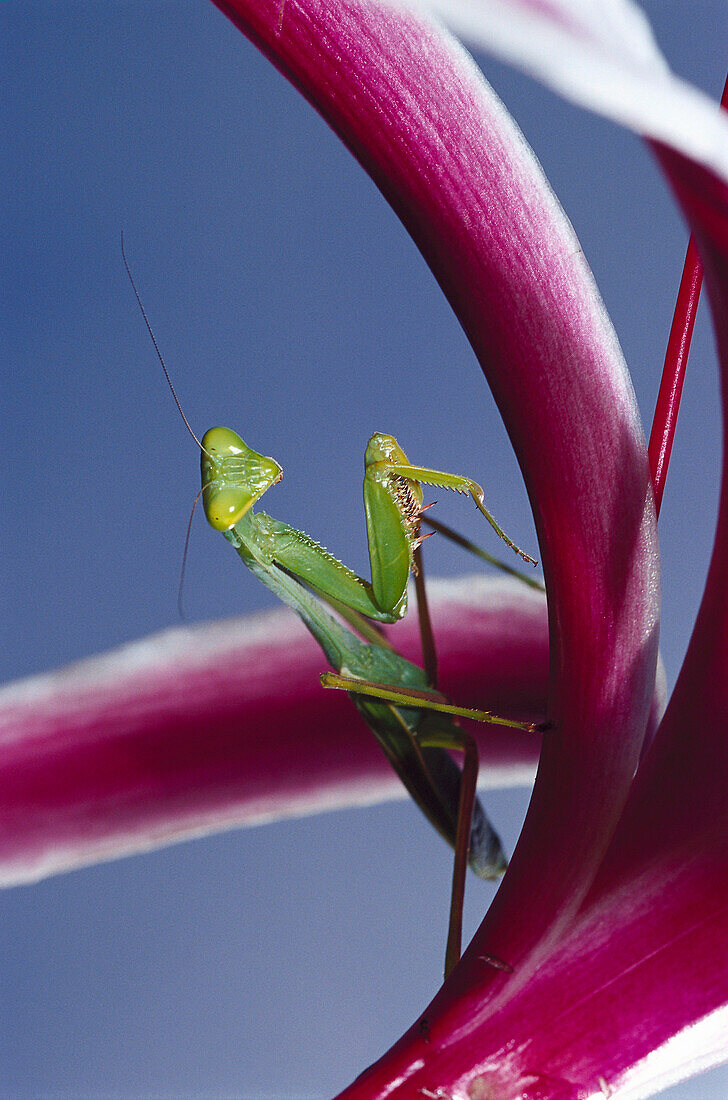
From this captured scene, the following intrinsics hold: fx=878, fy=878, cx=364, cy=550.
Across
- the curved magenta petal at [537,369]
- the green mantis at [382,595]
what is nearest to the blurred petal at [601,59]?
the curved magenta petal at [537,369]

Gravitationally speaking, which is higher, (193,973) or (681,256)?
(681,256)

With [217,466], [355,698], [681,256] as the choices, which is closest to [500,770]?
[355,698]

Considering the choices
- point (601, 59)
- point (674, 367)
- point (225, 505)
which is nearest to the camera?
point (601, 59)

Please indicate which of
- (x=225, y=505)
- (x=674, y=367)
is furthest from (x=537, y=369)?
(x=225, y=505)

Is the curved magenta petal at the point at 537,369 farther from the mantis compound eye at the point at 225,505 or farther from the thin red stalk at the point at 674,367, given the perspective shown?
the mantis compound eye at the point at 225,505

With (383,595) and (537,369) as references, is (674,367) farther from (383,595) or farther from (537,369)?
(383,595)

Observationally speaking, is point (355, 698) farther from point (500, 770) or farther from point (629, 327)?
point (629, 327)
